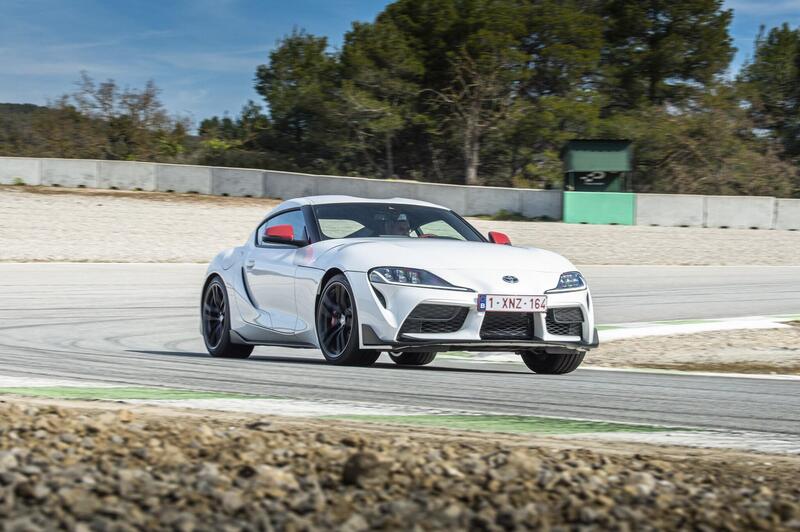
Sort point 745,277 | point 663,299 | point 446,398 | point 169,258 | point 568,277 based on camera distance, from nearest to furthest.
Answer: point 446,398 → point 568,277 → point 663,299 → point 745,277 → point 169,258

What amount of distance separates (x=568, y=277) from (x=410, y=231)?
1410 mm

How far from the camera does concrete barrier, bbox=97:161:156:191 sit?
1608 inches

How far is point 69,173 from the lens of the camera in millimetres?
40406

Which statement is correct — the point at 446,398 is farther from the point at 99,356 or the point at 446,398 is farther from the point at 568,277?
the point at 99,356

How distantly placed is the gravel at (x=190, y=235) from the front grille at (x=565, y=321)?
2079 centimetres

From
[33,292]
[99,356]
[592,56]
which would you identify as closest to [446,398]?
[99,356]

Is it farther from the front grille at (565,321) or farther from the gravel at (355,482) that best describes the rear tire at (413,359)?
the gravel at (355,482)

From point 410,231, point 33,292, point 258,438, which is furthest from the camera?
point 33,292

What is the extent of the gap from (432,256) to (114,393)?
2.41 metres

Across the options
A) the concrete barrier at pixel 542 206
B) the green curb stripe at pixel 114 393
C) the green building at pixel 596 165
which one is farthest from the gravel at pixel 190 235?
the green curb stripe at pixel 114 393

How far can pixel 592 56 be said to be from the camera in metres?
53.9

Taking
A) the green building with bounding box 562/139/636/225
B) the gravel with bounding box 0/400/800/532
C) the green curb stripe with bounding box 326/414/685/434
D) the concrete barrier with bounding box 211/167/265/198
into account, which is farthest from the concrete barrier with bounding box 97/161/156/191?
the gravel with bounding box 0/400/800/532

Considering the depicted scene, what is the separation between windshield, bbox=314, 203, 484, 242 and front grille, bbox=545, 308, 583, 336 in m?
1.40

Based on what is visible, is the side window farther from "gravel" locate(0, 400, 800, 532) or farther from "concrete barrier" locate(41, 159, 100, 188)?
"concrete barrier" locate(41, 159, 100, 188)
